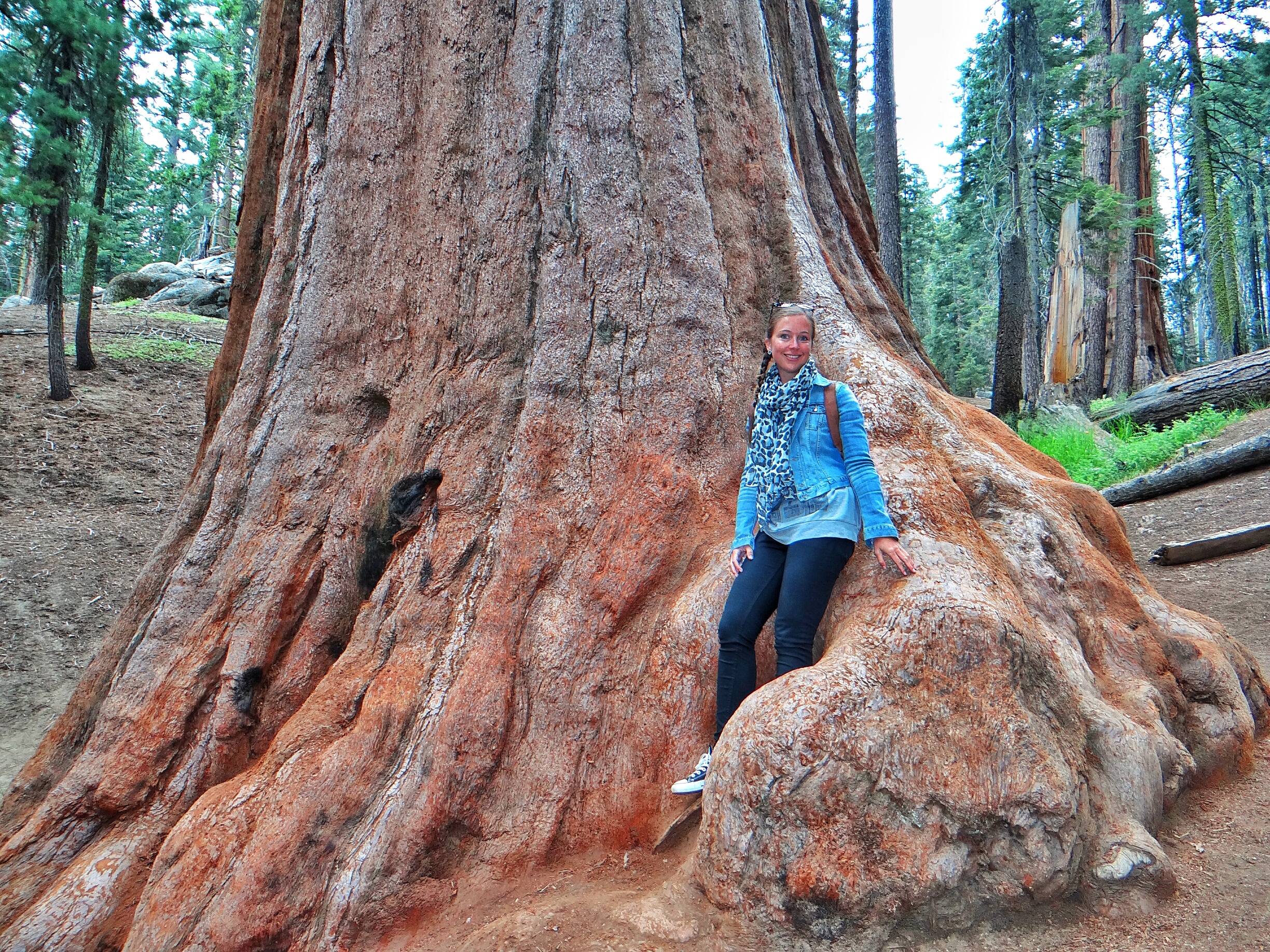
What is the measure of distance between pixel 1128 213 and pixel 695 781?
A: 18275mm

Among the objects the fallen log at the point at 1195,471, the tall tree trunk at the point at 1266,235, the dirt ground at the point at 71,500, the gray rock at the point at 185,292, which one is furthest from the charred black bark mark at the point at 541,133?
the tall tree trunk at the point at 1266,235

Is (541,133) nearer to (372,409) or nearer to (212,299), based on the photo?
(372,409)

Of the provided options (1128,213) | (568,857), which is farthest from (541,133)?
(1128,213)

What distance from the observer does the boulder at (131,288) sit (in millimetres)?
23969

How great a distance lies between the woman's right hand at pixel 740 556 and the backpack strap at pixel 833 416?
52cm

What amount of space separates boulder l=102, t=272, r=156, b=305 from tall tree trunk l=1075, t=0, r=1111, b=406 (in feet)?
79.4

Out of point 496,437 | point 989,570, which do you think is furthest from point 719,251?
point 989,570

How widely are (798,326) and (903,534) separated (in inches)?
36.9

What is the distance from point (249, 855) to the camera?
3055 mm

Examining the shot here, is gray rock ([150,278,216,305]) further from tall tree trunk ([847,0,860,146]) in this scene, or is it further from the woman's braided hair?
the woman's braided hair

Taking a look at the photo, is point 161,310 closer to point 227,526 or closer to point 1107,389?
point 227,526

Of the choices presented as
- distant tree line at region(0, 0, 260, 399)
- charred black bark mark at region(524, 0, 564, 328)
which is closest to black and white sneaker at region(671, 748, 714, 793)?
charred black bark mark at region(524, 0, 564, 328)

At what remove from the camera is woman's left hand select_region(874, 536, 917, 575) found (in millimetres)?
3010

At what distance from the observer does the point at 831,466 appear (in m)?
3.19
